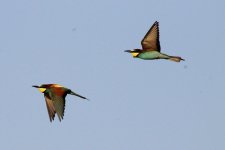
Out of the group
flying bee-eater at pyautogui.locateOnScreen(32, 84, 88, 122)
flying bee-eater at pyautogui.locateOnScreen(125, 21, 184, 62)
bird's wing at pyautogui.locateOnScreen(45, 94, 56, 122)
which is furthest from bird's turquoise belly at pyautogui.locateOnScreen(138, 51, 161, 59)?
bird's wing at pyautogui.locateOnScreen(45, 94, 56, 122)

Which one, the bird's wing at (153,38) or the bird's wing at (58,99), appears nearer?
the bird's wing at (58,99)

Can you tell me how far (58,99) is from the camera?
40.7 feet

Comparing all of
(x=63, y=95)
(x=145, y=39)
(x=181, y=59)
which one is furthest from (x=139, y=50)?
(x=63, y=95)

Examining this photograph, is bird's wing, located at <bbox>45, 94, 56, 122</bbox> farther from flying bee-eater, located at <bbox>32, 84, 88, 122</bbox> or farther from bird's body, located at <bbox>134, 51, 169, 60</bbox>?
bird's body, located at <bbox>134, 51, 169, 60</bbox>

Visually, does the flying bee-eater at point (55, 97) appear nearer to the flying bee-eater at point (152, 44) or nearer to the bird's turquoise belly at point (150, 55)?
the bird's turquoise belly at point (150, 55)

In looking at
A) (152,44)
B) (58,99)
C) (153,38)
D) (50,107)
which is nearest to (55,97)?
(58,99)

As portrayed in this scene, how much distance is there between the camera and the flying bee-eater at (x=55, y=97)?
12.2 m

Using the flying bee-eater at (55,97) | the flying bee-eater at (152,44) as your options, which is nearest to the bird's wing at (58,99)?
the flying bee-eater at (55,97)

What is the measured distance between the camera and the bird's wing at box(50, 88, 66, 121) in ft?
39.7

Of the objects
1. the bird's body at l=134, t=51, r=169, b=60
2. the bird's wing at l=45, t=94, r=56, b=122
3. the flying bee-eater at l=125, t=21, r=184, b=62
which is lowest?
the bird's wing at l=45, t=94, r=56, b=122

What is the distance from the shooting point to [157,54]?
12.6m

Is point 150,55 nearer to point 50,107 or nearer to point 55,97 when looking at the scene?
point 55,97

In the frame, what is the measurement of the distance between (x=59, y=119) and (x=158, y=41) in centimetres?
344

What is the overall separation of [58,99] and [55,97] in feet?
0.36
